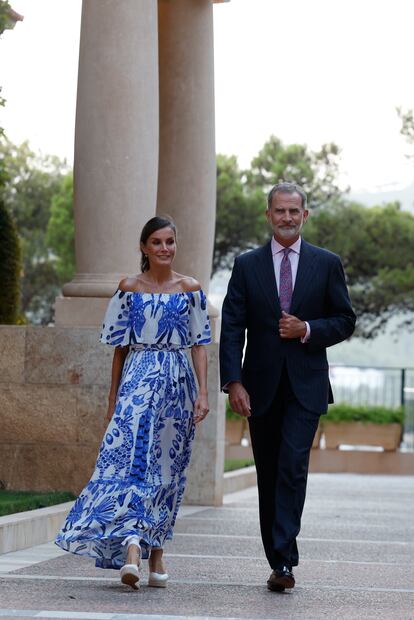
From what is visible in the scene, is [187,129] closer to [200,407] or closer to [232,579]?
[200,407]

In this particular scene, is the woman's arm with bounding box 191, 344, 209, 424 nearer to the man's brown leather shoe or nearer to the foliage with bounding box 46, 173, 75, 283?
the man's brown leather shoe

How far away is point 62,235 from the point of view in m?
51.0

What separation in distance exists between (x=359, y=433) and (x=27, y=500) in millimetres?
19512

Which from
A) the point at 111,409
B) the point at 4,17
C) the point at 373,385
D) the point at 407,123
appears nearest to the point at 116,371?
the point at 111,409

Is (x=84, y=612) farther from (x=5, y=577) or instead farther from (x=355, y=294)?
(x=355, y=294)

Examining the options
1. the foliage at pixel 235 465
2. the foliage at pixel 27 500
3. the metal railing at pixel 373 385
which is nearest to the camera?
the foliage at pixel 27 500

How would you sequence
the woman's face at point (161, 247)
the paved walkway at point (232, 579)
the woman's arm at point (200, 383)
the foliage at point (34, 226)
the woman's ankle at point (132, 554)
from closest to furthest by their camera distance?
1. the paved walkway at point (232, 579)
2. the woman's ankle at point (132, 554)
3. the woman's arm at point (200, 383)
4. the woman's face at point (161, 247)
5. the foliage at point (34, 226)

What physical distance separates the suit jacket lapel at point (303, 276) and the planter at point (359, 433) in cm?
2228

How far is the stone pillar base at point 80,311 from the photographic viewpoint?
14.0 metres

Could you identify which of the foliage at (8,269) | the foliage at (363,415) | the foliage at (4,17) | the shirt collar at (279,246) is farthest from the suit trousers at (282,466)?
the foliage at (363,415)

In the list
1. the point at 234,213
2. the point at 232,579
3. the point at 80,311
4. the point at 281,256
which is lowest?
the point at 232,579

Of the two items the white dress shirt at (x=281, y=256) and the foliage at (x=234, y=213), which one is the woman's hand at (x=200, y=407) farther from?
the foliage at (x=234, y=213)

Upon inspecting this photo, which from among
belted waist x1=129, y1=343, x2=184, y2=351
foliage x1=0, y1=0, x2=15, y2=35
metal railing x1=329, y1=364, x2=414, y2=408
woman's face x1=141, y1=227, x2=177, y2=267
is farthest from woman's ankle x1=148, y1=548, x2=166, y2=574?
metal railing x1=329, y1=364, x2=414, y2=408

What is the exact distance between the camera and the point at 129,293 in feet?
28.7
